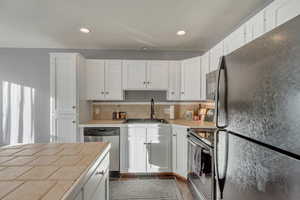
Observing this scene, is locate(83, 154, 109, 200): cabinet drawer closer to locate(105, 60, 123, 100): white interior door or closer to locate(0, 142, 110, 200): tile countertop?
→ locate(0, 142, 110, 200): tile countertop

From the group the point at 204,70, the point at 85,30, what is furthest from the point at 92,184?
the point at 204,70

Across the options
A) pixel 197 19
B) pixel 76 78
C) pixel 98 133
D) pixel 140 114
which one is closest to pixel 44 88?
pixel 76 78

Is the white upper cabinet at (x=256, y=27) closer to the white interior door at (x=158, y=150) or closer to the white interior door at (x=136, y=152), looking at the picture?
the white interior door at (x=158, y=150)

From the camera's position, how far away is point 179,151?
278cm

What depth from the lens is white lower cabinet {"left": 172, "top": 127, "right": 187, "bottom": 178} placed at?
2679 millimetres

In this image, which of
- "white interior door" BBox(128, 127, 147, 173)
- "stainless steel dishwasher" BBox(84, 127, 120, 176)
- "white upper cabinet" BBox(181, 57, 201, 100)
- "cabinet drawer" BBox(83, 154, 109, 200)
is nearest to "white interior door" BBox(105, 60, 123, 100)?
"stainless steel dishwasher" BBox(84, 127, 120, 176)

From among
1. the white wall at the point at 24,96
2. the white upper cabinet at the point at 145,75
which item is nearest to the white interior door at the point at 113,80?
the white upper cabinet at the point at 145,75

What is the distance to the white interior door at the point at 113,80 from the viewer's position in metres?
3.22

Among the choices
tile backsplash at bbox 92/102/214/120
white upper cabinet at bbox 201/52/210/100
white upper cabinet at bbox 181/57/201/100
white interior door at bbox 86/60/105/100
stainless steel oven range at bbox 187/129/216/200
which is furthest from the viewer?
tile backsplash at bbox 92/102/214/120

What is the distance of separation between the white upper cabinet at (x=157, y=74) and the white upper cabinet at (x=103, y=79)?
582mm

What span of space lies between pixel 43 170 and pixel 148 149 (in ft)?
7.07

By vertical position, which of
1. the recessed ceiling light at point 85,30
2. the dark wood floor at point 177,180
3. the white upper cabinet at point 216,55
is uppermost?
the recessed ceiling light at point 85,30

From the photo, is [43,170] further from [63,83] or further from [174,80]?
[174,80]

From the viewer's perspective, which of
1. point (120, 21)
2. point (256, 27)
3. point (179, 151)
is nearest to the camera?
point (256, 27)
